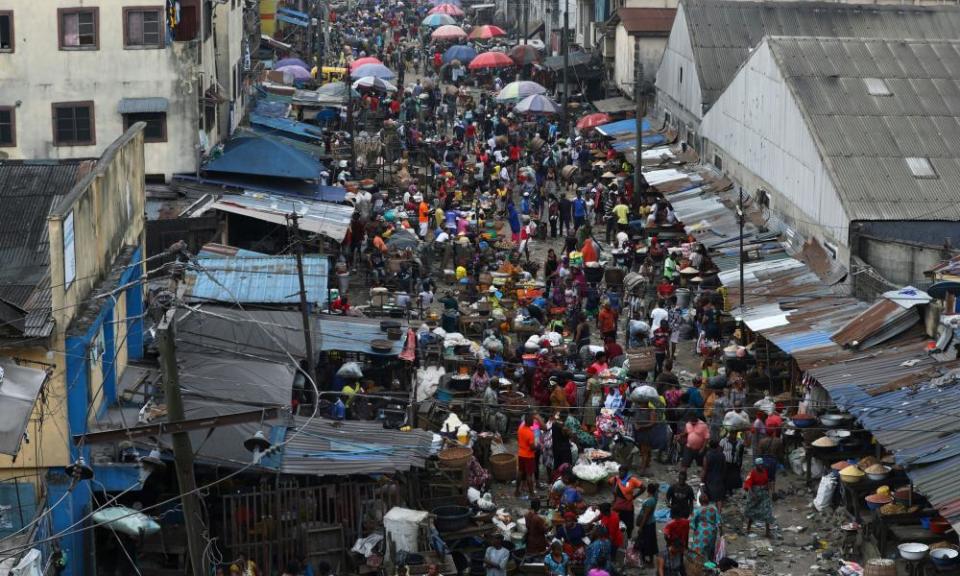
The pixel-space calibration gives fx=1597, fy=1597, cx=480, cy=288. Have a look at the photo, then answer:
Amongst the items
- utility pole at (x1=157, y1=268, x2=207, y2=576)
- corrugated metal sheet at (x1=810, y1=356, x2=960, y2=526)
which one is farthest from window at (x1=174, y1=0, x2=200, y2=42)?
utility pole at (x1=157, y1=268, x2=207, y2=576)

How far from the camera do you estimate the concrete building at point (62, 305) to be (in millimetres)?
17547

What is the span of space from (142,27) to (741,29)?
60.7 ft

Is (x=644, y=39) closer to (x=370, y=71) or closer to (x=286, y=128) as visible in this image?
(x=370, y=71)

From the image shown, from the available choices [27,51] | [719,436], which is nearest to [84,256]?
[719,436]

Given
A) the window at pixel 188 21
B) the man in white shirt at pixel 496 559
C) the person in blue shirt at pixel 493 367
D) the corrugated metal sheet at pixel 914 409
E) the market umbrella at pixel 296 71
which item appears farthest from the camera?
the market umbrella at pixel 296 71

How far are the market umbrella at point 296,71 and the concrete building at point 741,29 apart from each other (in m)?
13.6

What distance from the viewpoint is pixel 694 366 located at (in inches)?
1141

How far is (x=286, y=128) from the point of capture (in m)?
45.2

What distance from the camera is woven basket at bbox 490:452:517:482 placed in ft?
76.4

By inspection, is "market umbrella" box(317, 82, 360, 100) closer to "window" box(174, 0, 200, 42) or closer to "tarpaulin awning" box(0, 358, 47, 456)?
"window" box(174, 0, 200, 42)

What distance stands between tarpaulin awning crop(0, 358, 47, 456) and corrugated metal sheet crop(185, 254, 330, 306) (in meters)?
8.86

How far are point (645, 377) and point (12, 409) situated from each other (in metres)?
13.5

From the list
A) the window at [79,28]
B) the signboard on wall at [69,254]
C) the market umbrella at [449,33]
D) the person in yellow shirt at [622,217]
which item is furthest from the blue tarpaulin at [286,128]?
the signboard on wall at [69,254]

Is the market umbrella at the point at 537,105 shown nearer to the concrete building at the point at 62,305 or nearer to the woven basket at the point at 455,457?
the concrete building at the point at 62,305
